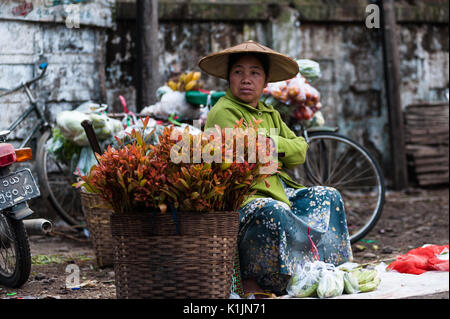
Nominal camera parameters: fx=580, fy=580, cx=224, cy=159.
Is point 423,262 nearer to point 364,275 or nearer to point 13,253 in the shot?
point 364,275

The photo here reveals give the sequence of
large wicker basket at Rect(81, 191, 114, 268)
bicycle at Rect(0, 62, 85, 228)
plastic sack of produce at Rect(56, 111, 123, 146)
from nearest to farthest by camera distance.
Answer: large wicker basket at Rect(81, 191, 114, 268) < plastic sack of produce at Rect(56, 111, 123, 146) < bicycle at Rect(0, 62, 85, 228)

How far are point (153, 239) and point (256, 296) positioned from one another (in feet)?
2.92

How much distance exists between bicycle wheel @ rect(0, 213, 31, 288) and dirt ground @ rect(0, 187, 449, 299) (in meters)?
0.07

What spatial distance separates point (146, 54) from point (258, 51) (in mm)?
2272

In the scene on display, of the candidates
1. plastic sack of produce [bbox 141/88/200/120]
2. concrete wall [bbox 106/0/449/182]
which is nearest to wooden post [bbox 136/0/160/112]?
plastic sack of produce [bbox 141/88/200/120]

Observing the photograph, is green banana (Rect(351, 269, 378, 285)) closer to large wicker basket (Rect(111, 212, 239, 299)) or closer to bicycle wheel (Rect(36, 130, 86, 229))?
large wicker basket (Rect(111, 212, 239, 299))

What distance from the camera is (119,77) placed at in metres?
6.00

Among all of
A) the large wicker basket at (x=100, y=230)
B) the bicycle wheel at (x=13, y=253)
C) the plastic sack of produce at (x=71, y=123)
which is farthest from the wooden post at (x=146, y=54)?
the bicycle wheel at (x=13, y=253)

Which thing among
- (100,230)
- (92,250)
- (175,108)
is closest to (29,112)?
(92,250)

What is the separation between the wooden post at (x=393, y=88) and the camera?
6832 millimetres

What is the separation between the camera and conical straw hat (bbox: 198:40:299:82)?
10.2 feet

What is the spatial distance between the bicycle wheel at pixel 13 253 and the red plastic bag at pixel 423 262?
2138mm

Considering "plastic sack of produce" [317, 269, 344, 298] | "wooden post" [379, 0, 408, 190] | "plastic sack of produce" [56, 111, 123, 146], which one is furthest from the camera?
"wooden post" [379, 0, 408, 190]

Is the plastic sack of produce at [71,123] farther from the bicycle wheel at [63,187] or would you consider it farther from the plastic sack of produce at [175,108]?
the bicycle wheel at [63,187]
